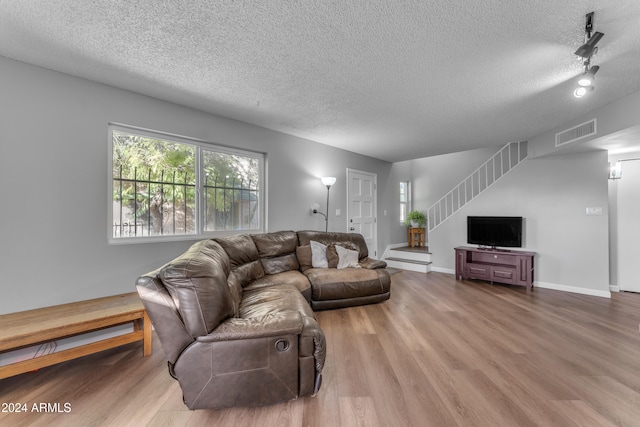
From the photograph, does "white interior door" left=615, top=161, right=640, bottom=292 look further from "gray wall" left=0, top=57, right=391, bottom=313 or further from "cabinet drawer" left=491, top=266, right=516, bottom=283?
"gray wall" left=0, top=57, right=391, bottom=313

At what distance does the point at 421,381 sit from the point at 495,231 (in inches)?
153

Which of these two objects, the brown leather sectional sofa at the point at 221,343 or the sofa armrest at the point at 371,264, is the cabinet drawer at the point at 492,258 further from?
the brown leather sectional sofa at the point at 221,343

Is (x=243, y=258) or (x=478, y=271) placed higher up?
(x=243, y=258)

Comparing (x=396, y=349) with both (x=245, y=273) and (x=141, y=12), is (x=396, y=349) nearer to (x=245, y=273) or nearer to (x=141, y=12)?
(x=245, y=273)

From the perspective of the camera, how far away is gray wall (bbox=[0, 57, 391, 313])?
7.05 ft

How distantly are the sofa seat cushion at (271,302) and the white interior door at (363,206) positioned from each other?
295 cm

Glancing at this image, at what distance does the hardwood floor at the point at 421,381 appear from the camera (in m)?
1.56

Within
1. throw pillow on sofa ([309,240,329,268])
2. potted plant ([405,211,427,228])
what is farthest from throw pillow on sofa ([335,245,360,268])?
potted plant ([405,211,427,228])

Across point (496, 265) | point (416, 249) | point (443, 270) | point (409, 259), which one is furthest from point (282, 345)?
point (416, 249)

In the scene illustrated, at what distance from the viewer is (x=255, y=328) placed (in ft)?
5.32

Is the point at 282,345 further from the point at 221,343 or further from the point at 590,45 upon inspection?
the point at 590,45

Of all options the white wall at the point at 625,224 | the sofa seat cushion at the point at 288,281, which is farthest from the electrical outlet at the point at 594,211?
the sofa seat cushion at the point at 288,281

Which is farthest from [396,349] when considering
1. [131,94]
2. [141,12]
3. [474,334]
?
[131,94]

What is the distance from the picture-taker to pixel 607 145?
11.6 feet
